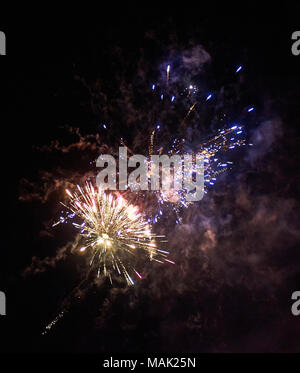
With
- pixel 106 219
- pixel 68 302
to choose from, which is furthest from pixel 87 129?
pixel 68 302

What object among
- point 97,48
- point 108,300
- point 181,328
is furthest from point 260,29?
point 181,328

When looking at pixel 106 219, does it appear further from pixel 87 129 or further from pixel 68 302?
pixel 68 302

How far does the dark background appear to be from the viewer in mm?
5039

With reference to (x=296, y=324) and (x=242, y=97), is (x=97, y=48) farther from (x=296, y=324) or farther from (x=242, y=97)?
(x=296, y=324)

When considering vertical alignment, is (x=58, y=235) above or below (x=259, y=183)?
below

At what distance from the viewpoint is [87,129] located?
5.45 meters

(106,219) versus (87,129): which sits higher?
(87,129)

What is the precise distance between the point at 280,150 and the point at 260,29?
319 centimetres

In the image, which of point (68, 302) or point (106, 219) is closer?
point (106, 219)

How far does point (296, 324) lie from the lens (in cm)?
784

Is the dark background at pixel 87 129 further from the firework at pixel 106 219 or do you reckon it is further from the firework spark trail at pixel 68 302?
the firework at pixel 106 219

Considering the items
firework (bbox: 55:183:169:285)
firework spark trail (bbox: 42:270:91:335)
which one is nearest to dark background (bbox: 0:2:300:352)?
firework spark trail (bbox: 42:270:91:335)
